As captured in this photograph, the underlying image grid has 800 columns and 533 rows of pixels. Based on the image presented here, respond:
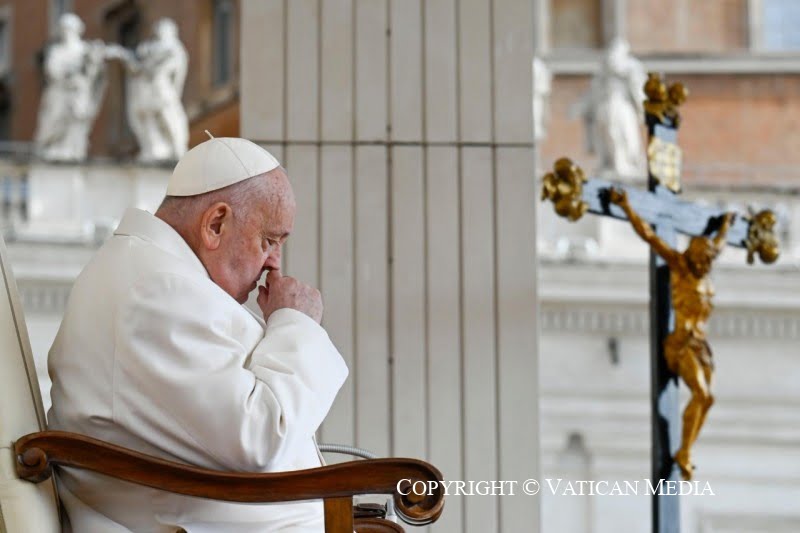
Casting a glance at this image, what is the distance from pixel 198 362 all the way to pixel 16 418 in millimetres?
289

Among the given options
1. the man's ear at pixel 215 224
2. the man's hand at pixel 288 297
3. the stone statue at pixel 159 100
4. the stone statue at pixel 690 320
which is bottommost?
the stone statue at pixel 690 320

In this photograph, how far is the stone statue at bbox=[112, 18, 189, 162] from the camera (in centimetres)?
1123

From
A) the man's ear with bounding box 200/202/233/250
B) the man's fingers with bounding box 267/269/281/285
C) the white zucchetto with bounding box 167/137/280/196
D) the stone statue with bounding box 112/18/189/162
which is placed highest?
the stone statue with bounding box 112/18/189/162

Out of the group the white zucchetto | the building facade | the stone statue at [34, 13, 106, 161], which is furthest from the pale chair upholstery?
the building facade

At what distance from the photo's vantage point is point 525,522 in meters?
3.89

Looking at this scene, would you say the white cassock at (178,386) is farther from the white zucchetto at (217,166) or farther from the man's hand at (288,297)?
the white zucchetto at (217,166)

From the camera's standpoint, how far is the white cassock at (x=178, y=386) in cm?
256

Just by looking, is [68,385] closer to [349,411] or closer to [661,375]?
[349,411]

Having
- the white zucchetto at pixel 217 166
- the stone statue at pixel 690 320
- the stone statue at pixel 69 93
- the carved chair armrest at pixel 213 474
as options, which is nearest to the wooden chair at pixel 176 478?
the carved chair armrest at pixel 213 474

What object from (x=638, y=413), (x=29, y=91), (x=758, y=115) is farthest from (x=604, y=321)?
(x=29, y=91)

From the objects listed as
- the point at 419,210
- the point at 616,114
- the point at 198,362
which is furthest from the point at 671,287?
the point at 616,114

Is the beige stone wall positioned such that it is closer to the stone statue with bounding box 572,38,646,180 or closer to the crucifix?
the crucifix

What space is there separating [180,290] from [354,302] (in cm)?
134

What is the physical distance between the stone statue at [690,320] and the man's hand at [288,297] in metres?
2.25
